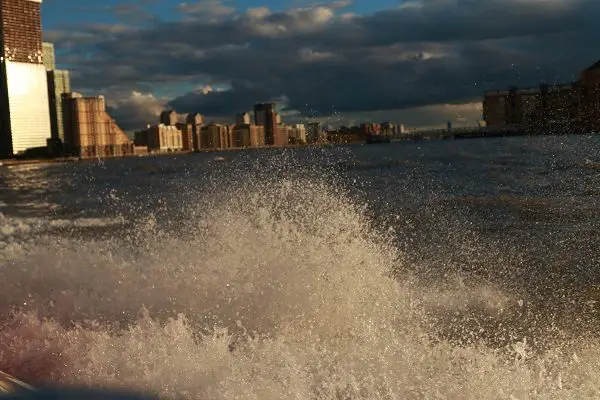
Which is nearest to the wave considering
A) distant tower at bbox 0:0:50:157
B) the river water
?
the river water

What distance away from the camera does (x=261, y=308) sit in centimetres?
690

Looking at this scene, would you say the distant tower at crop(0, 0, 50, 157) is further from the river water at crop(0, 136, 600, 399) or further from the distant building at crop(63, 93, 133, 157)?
the river water at crop(0, 136, 600, 399)

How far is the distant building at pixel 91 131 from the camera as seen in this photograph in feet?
611

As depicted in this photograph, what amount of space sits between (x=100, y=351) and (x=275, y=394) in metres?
1.74

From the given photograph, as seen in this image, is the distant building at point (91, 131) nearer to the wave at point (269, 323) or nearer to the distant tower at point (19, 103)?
the distant tower at point (19, 103)

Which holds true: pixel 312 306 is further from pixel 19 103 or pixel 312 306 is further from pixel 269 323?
pixel 19 103

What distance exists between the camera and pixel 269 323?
6.56 m

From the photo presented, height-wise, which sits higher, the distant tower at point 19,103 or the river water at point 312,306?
the distant tower at point 19,103

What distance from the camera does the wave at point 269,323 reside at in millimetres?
4766

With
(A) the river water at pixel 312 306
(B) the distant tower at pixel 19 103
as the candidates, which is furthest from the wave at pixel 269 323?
(B) the distant tower at pixel 19 103

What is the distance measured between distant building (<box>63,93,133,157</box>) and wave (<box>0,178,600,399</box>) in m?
183

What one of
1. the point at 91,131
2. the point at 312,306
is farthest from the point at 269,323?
the point at 91,131

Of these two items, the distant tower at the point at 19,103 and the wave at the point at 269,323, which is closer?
the wave at the point at 269,323

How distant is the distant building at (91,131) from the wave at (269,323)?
18262cm
